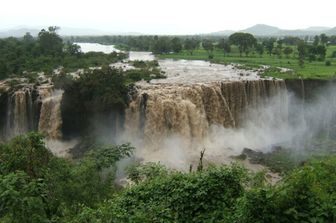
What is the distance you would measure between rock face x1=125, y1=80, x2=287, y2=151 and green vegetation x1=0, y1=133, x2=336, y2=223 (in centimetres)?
1138

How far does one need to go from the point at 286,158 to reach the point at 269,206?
1543cm

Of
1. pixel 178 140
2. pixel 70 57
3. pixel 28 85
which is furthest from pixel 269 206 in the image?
pixel 70 57

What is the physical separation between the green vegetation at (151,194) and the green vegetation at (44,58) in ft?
65.1

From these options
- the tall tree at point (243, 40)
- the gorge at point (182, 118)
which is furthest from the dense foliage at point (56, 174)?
the tall tree at point (243, 40)

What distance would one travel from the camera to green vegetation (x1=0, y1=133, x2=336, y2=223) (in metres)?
6.27

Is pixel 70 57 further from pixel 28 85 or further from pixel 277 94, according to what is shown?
pixel 277 94

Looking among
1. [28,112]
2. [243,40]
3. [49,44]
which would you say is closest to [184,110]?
[28,112]

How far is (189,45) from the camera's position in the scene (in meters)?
Answer: 55.5

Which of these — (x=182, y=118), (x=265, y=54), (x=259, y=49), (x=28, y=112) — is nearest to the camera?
(x=182, y=118)

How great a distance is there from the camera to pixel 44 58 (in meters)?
32.9

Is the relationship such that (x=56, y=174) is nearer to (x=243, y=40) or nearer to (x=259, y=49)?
(x=259, y=49)

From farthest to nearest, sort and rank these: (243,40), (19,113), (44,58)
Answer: (243,40), (44,58), (19,113)

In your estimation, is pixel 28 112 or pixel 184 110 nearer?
pixel 184 110

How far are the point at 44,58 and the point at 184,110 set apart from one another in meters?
15.9
